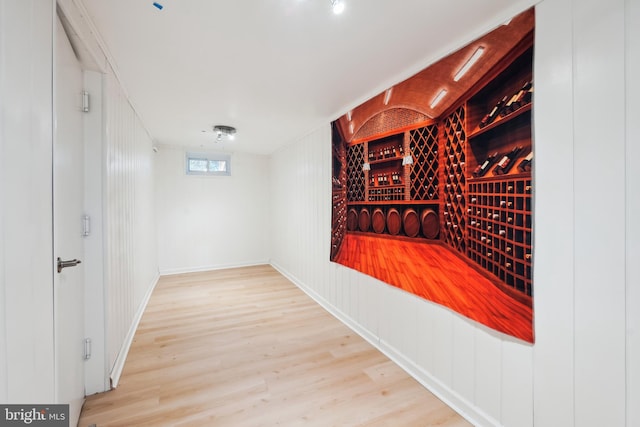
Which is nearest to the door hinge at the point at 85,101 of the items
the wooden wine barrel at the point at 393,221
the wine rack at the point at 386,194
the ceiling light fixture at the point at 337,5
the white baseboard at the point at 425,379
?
the ceiling light fixture at the point at 337,5

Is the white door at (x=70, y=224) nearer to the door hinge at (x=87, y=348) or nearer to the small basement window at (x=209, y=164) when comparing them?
the door hinge at (x=87, y=348)

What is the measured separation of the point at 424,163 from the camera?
2039 millimetres

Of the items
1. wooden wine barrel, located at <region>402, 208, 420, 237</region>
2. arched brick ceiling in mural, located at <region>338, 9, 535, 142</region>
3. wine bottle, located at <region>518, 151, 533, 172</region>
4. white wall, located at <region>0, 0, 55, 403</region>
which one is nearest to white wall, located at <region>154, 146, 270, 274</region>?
arched brick ceiling in mural, located at <region>338, 9, 535, 142</region>

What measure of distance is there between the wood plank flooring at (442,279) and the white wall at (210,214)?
139 inches

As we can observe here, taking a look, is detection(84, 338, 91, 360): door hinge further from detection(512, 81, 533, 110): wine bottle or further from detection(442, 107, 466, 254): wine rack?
detection(512, 81, 533, 110): wine bottle

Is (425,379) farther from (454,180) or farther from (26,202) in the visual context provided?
(26,202)

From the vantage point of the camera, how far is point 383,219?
250 cm

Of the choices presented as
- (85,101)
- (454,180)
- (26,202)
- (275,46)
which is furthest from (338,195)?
(26,202)

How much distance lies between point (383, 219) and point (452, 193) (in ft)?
2.55

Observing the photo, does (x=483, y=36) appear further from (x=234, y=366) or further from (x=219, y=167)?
(x=219, y=167)

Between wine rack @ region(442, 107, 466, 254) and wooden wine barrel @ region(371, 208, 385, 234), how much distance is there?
2.27 ft

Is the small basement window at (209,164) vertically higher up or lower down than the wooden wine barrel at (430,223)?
higher up

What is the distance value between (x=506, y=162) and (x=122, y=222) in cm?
309

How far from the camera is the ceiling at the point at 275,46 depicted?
145 centimetres
